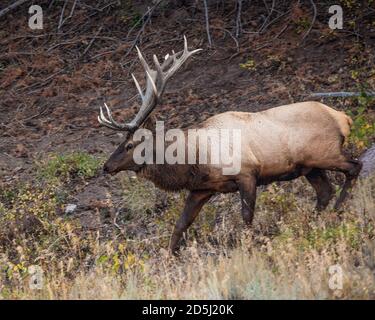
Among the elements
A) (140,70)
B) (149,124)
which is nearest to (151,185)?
(149,124)

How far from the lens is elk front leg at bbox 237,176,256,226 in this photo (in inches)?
401

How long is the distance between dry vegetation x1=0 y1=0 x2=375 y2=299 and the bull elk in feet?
1.06

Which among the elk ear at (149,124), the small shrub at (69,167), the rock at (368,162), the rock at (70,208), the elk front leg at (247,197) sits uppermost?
the elk ear at (149,124)

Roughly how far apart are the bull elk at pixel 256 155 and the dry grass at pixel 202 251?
36 centimetres

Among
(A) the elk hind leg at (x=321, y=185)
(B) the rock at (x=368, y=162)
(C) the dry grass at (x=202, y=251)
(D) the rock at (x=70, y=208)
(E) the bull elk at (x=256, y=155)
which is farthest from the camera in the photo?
(D) the rock at (x=70, y=208)

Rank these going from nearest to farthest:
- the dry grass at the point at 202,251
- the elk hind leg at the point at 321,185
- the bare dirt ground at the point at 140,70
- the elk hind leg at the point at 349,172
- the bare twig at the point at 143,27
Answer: the dry grass at the point at 202,251, the elk hind leg at the point at 349,172, the elk hind leg at the point at 321,185, the bare dirt ground at the point at 140,70, the bare twig at the point at 143,27

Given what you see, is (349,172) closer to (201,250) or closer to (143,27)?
(201,250)

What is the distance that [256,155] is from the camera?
10359mm

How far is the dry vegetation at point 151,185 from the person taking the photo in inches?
333

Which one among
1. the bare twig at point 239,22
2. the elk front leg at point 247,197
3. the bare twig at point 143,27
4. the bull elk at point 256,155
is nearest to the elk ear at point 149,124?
the bull elk at point 256,155

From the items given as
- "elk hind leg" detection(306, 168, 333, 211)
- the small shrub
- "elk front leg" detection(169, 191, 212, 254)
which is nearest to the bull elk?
"elk front leg" detection(169, 191, 212, 254)

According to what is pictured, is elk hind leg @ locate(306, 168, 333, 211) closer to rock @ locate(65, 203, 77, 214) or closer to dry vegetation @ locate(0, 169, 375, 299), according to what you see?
dry vegetation @ locate(0, 169, 375, 299)

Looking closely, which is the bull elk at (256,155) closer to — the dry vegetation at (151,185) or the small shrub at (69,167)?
the dry vegetation at (151,185)
